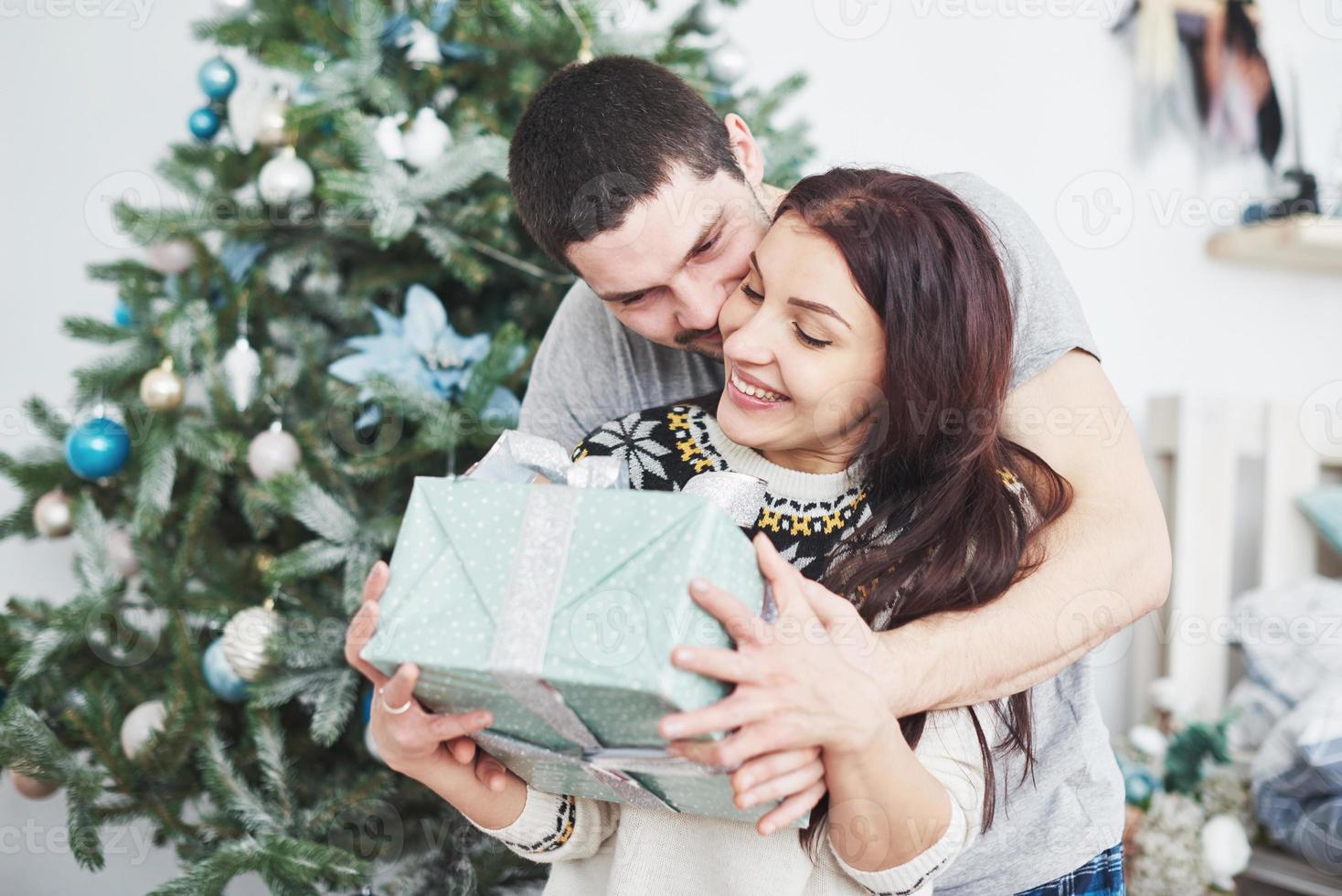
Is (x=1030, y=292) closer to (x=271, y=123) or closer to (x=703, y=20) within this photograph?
(x=703, y=20)

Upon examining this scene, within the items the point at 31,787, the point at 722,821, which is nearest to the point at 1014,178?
the point at 722,821

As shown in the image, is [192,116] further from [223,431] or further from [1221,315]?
[1221,315]

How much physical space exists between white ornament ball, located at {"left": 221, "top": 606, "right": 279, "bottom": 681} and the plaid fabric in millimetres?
1081

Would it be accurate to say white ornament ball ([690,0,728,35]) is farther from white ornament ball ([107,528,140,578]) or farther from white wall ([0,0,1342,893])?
white ornament ball ([107,528,140,578])

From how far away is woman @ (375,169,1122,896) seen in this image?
875 millimetres

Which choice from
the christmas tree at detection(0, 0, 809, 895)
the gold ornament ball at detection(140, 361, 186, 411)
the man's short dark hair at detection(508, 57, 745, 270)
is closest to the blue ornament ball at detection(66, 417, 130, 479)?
the christmas tree at detection(0, 0, 809, 895)

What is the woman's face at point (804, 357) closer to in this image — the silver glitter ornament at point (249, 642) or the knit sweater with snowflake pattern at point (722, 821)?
the knit sweater with snowflake pattern at point (722, 821)

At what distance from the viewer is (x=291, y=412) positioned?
1.63 metres

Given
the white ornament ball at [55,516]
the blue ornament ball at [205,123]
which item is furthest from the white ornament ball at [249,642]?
the blue ornament ball at [205,123]

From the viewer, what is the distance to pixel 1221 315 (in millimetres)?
2588

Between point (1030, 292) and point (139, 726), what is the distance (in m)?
1.49

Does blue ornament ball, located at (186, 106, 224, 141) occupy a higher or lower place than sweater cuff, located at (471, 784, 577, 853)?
higher

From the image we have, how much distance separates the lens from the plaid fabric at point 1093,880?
110 centimetres

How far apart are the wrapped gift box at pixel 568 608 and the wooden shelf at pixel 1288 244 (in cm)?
216
